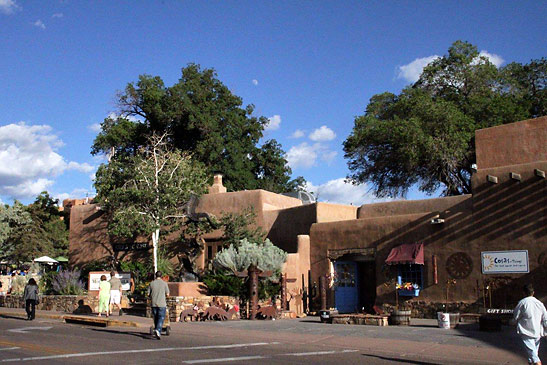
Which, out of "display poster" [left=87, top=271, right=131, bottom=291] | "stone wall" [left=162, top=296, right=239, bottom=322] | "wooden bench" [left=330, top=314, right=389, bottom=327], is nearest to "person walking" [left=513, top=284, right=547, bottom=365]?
"wooden bench" [left=330, top=314, right=389, bottom=327]

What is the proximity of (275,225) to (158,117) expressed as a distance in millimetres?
18618

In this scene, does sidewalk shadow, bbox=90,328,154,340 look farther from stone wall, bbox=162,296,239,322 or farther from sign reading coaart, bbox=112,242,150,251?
sign reading coaart, bbox=112,242,150,251

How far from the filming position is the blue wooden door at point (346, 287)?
79.1 ft

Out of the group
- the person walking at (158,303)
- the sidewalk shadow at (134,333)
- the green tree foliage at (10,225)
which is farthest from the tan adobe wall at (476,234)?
the green tree foliage at (10,225)

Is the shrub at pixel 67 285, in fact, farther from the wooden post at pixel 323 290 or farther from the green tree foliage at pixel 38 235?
the green tree foliage at pixel 38 235

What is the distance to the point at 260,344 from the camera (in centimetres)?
1418

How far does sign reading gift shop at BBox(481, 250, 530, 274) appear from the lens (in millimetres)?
18828

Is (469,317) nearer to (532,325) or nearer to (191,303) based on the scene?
(532,325)

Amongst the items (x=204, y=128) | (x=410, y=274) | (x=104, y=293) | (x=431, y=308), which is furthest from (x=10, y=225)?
(x=431, y=308)

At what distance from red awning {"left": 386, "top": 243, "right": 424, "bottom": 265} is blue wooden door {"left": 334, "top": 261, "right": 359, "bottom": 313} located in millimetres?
2817

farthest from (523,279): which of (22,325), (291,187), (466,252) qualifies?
(291,187)

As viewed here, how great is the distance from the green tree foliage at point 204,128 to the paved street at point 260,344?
2502cm

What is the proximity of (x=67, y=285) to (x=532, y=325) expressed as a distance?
67.7 feet

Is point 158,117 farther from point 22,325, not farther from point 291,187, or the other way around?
point 22,325
